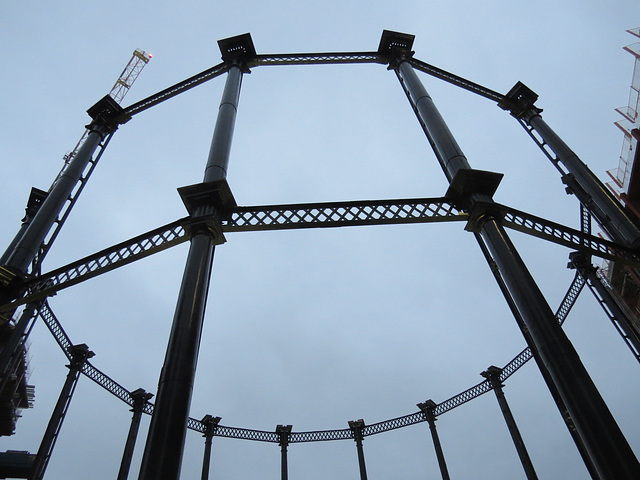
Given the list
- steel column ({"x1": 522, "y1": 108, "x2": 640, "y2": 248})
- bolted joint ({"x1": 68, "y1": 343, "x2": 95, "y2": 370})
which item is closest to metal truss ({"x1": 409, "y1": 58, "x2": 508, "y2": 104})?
steel column ({"x1": 522, "y1": 108, "x2": 640, "y2": 248})

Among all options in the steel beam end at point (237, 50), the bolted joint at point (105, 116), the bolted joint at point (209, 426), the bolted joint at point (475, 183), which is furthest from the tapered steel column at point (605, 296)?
the bolted joint at point (209, 426)

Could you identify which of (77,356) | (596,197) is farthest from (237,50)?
(77,356)

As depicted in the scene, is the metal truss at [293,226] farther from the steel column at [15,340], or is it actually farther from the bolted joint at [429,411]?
the bolted joint at [429,411]

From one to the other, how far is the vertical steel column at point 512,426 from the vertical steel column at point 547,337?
45.7ft

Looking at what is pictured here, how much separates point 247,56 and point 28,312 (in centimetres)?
1013

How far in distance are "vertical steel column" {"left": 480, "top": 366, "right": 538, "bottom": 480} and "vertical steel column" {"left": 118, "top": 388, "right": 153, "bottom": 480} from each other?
1705 cm

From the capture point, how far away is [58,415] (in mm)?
14617

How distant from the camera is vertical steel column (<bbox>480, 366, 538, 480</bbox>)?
17.4 meters

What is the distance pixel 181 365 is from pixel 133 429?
53.8 feet

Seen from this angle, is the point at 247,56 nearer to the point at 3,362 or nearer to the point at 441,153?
the point at 441,153

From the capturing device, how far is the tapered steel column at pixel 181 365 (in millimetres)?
4785

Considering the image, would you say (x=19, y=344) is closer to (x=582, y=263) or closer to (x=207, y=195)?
(x=207, y=195)

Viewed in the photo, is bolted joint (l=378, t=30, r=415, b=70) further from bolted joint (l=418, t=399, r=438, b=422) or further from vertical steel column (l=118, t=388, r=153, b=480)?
vertical steel column (l=118, t=388, r=153, b=480)

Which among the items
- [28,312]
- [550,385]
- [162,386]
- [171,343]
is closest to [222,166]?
[171,343]
